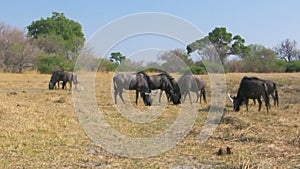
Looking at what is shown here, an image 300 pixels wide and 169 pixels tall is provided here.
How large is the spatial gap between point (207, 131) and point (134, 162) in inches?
133

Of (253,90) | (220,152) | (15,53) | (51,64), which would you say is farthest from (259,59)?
(220,152)

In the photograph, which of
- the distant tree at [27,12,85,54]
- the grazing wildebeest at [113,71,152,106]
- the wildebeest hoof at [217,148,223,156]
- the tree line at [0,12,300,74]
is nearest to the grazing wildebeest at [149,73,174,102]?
the grazing wildebeest at [113,71,152,106]

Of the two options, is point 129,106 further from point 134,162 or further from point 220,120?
point 134,162

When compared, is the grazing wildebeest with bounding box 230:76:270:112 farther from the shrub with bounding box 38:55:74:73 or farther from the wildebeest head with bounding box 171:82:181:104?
the shrub with bounding box 38:55:74:73

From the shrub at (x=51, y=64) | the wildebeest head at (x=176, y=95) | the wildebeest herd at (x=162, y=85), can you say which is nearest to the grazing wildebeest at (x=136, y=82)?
the wildebeest herd at (x=162, y=85)

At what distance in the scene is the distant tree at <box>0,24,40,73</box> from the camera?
2159 inches

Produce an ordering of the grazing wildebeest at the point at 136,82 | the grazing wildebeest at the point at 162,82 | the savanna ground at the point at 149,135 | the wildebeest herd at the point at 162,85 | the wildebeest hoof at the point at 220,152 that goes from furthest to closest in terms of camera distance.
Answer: the grazing wildebeest at the point at 162,82 < the grazing wildebeest at the point at 136,82 < the wildebeest herd at the point at 162,85 < the wildebeest hoof at the point at 220,152 < the savanna ground at the point at 149,135

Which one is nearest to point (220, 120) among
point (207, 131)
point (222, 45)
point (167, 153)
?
point (207, 131)

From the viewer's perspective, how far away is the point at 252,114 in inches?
517

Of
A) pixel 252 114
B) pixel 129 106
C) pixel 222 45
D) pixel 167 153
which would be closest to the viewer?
pixel 167 153

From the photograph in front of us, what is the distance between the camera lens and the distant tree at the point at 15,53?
54844 mm

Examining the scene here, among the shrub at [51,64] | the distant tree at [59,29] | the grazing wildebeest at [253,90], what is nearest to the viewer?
the grazing wildebeest at [253,90]

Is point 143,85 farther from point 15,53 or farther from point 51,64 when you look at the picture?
point 15,53

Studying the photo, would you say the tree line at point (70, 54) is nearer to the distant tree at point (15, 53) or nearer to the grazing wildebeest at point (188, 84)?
the distant tree at point (15, 53)
